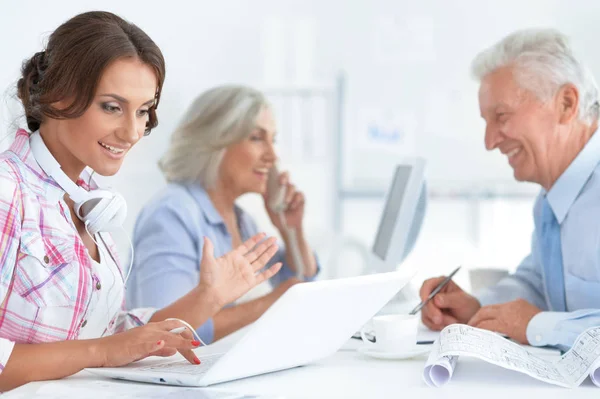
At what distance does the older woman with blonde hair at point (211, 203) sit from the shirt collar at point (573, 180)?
0.88 metres

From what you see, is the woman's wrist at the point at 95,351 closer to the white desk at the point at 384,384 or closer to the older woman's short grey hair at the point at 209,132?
the white desk at the point at 384,384

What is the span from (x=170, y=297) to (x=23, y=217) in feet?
3.47

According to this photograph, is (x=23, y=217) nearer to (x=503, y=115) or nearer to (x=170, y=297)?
(x=170, y=297)

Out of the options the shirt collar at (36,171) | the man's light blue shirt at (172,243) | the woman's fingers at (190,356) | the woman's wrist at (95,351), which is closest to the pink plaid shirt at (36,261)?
the shirt collar at (36,171)

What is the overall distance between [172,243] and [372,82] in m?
2.72

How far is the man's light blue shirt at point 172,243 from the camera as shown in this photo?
240cm

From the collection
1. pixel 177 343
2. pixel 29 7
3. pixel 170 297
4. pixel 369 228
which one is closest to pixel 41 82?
pixel 177 343

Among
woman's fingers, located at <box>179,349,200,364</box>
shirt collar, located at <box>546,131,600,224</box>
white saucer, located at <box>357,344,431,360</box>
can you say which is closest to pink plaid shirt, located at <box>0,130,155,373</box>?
woman's fingers, located at <box>179,349,200,364</box>

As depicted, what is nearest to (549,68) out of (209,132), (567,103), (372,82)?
(567,103)

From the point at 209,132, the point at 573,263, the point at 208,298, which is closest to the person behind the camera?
the point at 208,298

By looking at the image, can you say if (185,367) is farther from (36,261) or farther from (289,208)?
(289,208)

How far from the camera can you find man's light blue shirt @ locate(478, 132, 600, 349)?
160 cm

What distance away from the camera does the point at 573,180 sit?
1.93 meters

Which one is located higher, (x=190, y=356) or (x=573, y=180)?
(x=573, y=180)
